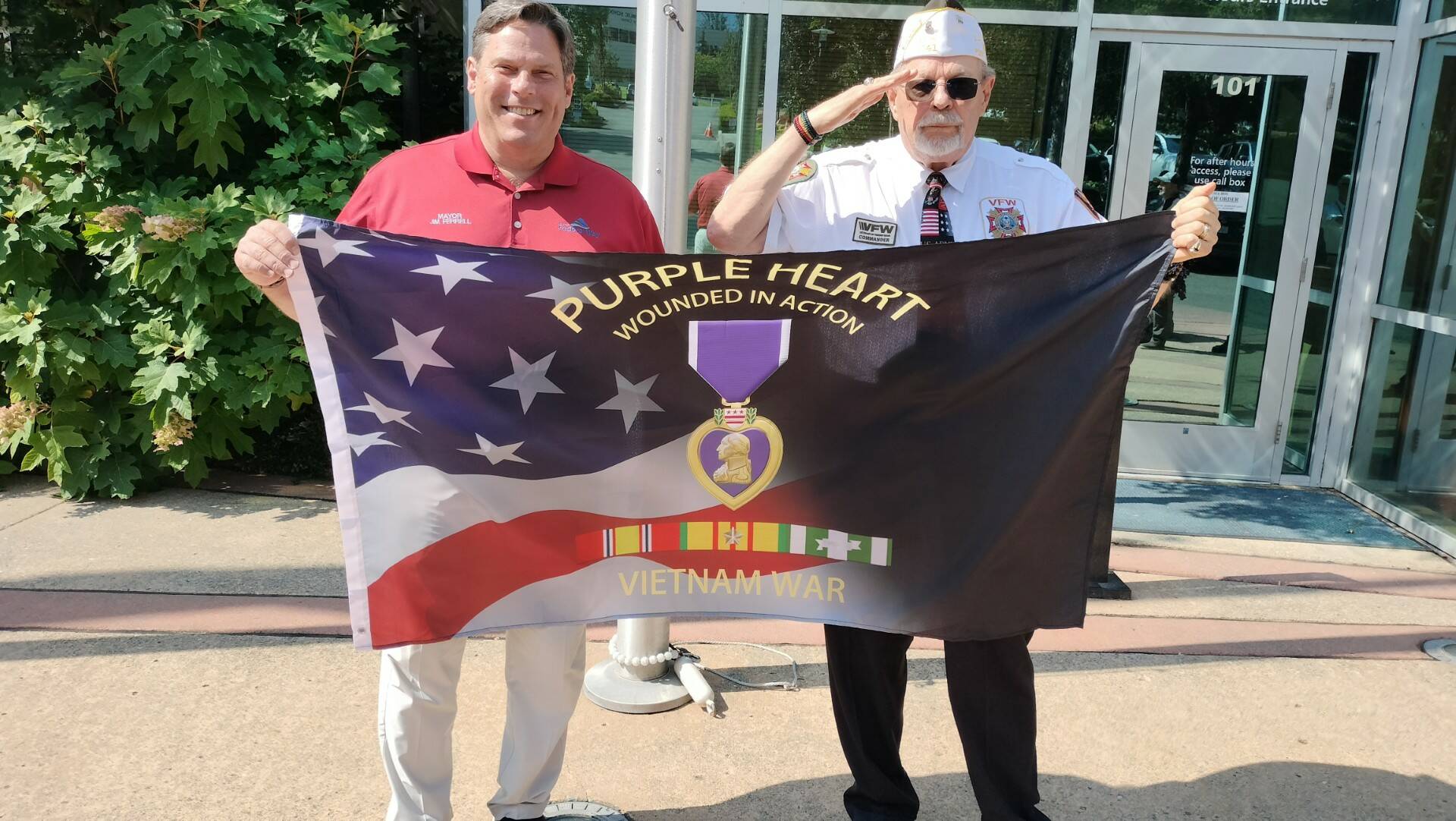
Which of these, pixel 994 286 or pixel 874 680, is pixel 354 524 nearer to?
pixel 874 680

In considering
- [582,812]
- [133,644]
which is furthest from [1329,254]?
[133,644]

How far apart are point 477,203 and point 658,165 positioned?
3.70ft

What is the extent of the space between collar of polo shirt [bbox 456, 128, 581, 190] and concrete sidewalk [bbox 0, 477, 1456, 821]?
176 cm

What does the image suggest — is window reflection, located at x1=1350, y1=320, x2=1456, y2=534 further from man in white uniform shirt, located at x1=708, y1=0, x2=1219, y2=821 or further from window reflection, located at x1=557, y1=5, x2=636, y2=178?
window reflection, located at x1=557, y1=5, x2=636, y2=178

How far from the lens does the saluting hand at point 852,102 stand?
2.67 m

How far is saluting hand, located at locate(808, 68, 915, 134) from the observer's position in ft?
8.76

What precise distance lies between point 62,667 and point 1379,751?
4.46m

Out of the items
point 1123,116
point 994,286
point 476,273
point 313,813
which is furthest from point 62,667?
point 1123,116

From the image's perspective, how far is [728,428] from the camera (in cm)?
274

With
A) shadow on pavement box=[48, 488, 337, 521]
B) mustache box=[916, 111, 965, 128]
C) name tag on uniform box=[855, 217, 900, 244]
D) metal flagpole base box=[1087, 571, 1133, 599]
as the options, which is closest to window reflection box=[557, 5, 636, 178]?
shadow on pavement box=[48, 488, 337, 521]

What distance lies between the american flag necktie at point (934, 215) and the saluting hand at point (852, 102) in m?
0.28

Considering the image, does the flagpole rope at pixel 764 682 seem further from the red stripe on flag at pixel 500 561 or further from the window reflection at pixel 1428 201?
the window reflection at pixel 1428 201

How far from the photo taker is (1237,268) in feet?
23.0

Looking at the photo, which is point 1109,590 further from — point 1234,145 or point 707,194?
point 1234,145
